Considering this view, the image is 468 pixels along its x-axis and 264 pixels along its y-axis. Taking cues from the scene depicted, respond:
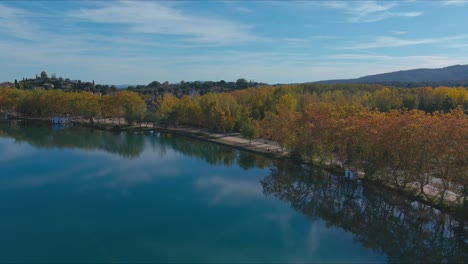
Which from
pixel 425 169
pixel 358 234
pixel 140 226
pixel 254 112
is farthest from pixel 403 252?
pixel 254 112

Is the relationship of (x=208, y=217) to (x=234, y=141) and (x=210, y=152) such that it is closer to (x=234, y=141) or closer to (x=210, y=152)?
(x=210, y=152)

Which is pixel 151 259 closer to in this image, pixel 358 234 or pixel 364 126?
pixel 358 234

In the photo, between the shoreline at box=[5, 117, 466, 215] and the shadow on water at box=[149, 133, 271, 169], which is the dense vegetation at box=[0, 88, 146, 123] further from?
the shadow on water at box=[149, 133, 271, 169]

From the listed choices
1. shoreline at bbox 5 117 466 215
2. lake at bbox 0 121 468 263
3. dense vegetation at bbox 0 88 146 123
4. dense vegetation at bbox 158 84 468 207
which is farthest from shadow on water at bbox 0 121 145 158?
dense vegetation at bbox 158 84 468 207

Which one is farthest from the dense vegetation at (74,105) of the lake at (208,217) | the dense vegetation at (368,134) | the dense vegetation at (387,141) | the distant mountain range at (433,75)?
the distant mountain range at (433,75)

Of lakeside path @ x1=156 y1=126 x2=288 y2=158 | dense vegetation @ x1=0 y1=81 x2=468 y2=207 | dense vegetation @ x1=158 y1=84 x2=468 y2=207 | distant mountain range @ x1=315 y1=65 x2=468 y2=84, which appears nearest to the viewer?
dense vegetation @ x1=158 y1=84 x2=468 y2=207

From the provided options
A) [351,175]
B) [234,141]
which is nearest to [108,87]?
[234,141]

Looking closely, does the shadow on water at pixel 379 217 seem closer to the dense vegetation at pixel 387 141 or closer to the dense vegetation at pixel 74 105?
the dense vegetation at pixel 387 141
